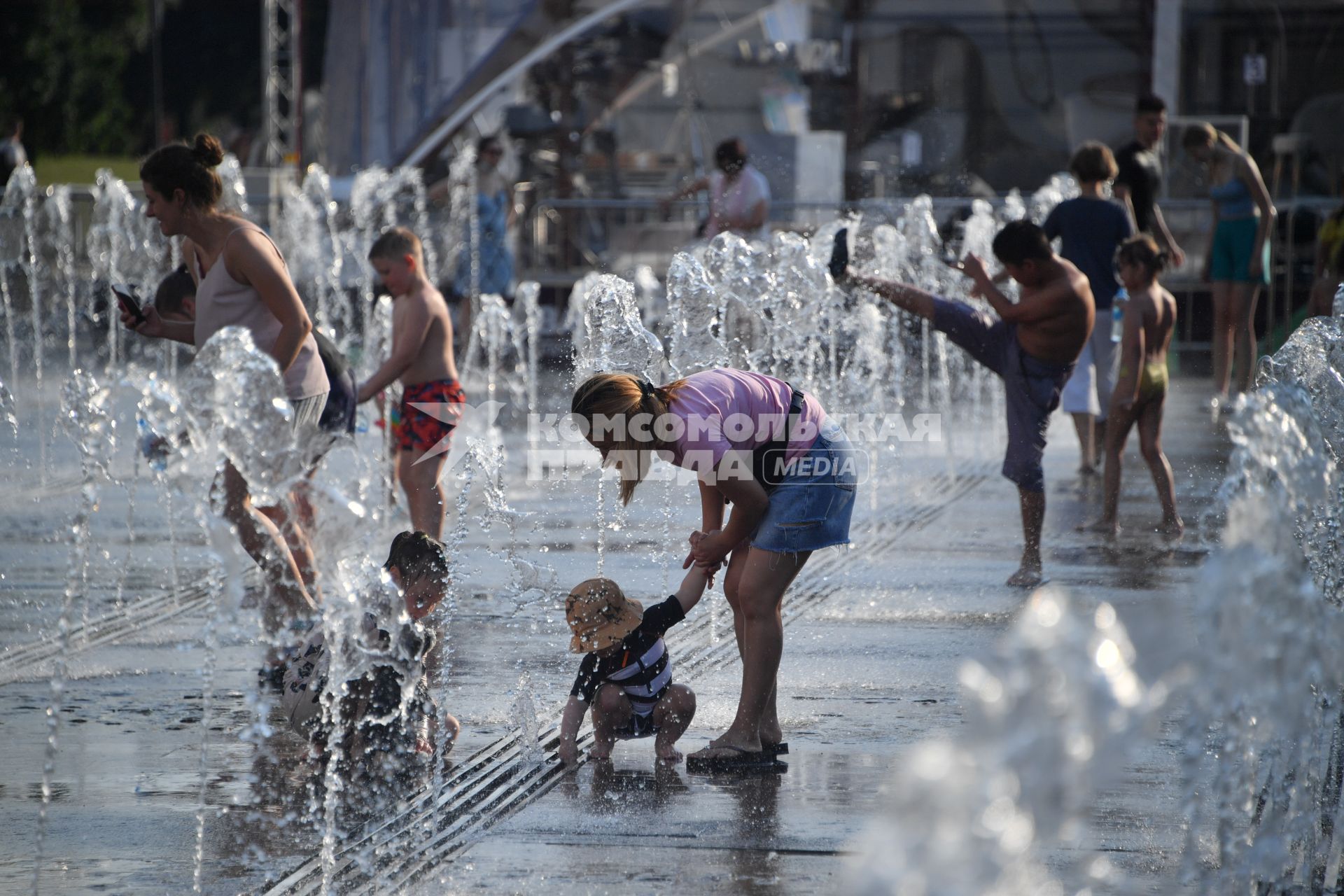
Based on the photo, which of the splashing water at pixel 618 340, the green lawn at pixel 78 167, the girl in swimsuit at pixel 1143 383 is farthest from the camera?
the green lawn at pixel 78 167

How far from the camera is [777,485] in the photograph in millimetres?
4211

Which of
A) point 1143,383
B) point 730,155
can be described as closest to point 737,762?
point 1143,383

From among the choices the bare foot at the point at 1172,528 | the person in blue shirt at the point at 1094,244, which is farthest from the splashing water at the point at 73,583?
the person in blue shirt at the point at 1094,244

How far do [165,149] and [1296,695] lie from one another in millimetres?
3676

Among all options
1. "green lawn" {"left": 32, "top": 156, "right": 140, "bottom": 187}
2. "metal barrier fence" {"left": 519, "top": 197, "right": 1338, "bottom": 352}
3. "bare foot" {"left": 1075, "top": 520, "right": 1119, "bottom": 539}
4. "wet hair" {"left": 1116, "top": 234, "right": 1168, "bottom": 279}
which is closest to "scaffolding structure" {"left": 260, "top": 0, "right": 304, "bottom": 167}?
"metal barrier fence" {"left": 519, "top": 197, "right": 1338, "bottom": 352}

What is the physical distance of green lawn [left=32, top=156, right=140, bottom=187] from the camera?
39.7m

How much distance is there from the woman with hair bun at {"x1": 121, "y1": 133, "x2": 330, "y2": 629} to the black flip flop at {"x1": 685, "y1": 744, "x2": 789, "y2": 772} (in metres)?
1.61

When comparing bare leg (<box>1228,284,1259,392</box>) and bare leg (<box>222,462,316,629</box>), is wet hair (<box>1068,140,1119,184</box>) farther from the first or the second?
bare leg (<box>222,462,316,629</box>)

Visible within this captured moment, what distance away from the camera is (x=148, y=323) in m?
5.53

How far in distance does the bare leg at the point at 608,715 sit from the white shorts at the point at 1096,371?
486cm

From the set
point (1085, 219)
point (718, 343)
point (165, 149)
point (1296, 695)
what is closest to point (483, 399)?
point (718, 343)

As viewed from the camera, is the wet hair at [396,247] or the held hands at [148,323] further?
the wet hair at [396,247]

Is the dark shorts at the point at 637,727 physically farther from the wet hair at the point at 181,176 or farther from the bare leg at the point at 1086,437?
the bare leg at the point at 1086,437

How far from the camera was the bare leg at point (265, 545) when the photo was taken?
5219mm
